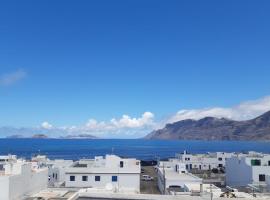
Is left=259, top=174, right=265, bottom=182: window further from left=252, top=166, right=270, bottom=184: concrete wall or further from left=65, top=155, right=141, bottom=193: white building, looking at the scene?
left=65, top=155, right=141, bottom=193: white building

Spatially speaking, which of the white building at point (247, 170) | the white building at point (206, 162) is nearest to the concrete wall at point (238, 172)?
the white building at point (247, 170)

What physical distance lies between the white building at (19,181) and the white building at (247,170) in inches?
1090

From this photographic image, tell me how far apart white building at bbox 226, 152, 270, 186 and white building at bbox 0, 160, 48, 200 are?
2770 cm

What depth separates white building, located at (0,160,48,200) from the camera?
112 feet

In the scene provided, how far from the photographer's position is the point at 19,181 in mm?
36781

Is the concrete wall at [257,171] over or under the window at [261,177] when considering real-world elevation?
over

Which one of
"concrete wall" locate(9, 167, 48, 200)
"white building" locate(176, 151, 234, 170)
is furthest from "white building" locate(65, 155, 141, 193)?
"white building" locate(176, 151, 234, 170)

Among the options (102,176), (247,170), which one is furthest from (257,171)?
(102,176)

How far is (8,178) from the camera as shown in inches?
1348

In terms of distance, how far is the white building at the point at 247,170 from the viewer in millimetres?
53906

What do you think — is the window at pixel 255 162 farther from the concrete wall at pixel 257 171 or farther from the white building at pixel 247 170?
the concrete wall at pixel 257 171

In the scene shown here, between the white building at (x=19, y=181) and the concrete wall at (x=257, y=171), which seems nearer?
the white building at (x=19, y=181)

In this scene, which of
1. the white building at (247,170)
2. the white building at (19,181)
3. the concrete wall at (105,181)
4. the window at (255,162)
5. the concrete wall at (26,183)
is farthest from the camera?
the window at (255,162)

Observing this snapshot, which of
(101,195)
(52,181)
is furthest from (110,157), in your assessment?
(101,195)
